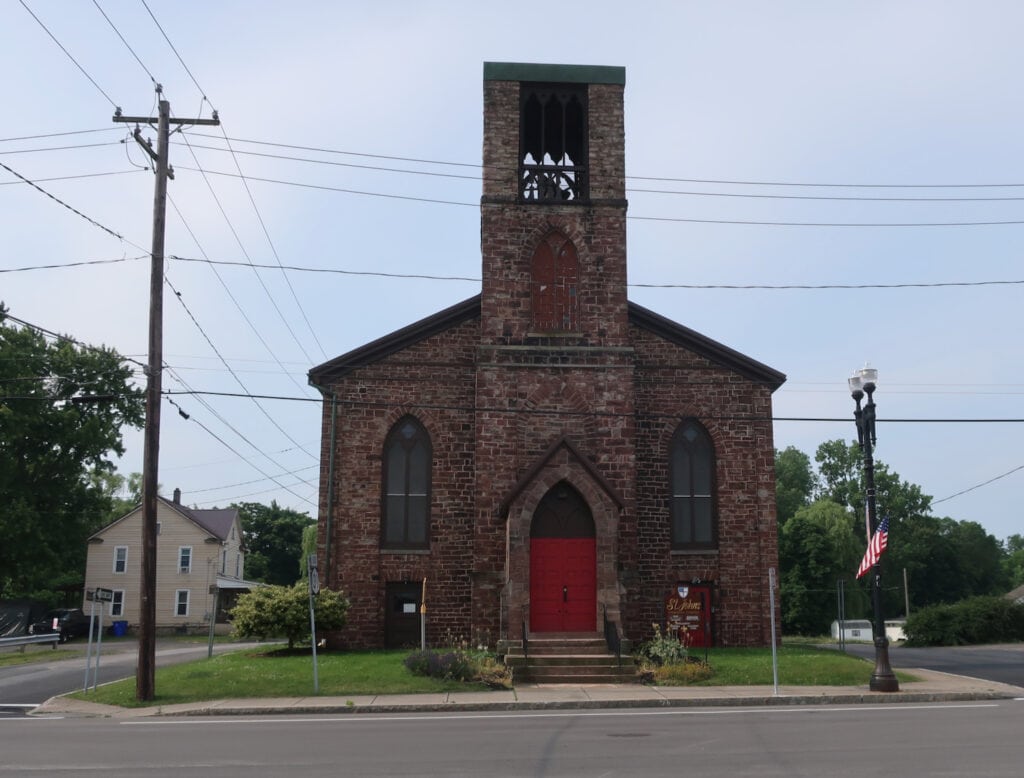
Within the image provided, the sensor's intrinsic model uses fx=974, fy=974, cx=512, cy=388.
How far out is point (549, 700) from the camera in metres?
18.2

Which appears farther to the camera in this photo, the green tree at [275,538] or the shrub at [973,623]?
the green tree at [275,538]

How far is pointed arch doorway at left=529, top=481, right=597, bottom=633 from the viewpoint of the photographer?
23.9 meters

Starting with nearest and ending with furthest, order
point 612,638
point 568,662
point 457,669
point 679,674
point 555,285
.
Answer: point 457,669 → point 679,674 → point 568,662 → point 612,638 → point 555,285

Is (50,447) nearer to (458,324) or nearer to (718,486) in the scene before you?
(458,324)

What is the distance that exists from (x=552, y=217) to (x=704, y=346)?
5.67 metres

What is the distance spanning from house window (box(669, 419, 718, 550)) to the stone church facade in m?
0.06

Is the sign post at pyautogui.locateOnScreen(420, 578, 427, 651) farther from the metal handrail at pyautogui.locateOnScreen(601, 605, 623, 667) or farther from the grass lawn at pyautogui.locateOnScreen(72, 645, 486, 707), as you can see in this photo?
the metal handrail at pyautogui.locateOnScreen(601, 605, 623, 667)

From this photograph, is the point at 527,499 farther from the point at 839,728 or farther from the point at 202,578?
the point at 202,578

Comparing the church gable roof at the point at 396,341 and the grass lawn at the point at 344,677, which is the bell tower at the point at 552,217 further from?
the grass lawn at the point at 344,677

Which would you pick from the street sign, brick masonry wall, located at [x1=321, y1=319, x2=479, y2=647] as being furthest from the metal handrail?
the street sign

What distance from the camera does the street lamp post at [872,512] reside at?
19359mm

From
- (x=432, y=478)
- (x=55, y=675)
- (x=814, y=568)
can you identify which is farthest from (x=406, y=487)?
(x=814, y=568)

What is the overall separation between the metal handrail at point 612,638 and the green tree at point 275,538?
74636mm

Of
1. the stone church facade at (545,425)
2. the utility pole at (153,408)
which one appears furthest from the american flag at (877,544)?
the utility pole at (153,408)
